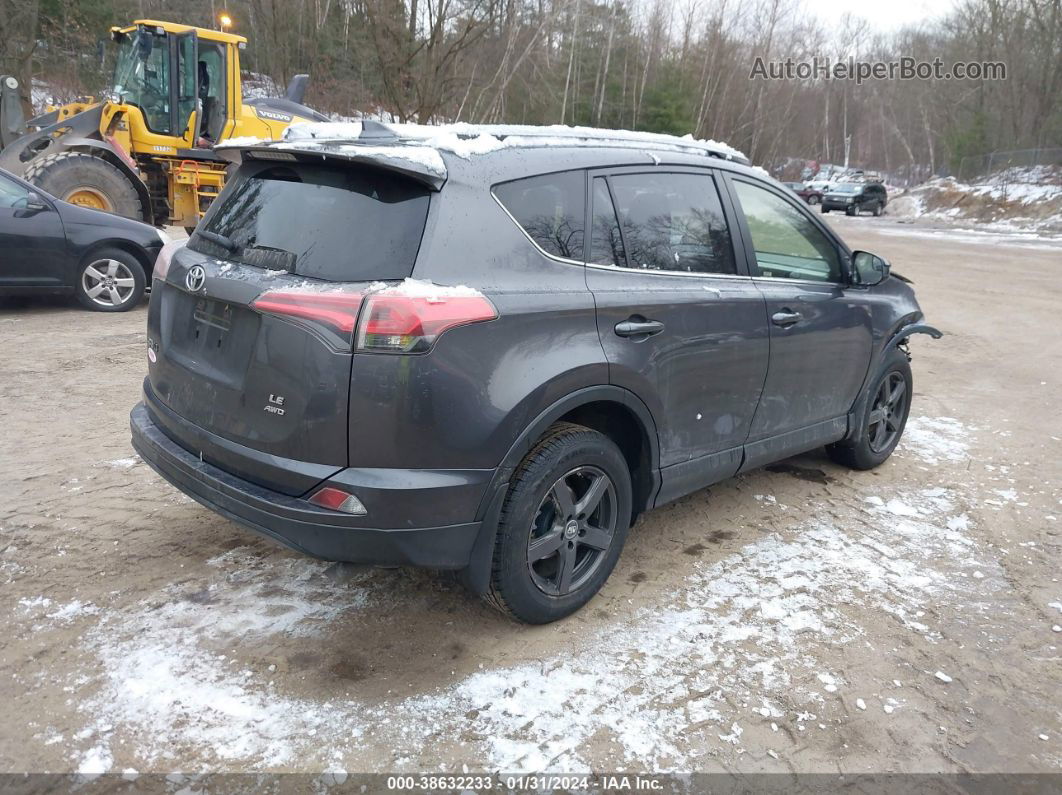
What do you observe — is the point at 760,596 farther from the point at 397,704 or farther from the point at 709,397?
the point at 397,704

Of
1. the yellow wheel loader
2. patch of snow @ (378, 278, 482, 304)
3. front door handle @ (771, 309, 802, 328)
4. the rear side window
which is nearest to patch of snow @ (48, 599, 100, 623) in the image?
patch of snow @ (378, 278, 482, 304)

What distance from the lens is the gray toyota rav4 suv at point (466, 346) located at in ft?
8.56

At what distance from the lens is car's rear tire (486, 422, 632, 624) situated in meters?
2.94

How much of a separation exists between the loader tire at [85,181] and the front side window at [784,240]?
9.19m

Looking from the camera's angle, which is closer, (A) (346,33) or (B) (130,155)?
(B) (130,155)

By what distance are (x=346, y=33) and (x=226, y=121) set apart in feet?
63.5

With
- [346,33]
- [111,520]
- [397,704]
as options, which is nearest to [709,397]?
[397,704]

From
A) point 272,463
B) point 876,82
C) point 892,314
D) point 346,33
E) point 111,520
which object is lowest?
point 111,520

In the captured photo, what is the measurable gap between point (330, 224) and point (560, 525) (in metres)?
1.42

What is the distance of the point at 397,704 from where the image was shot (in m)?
2.73

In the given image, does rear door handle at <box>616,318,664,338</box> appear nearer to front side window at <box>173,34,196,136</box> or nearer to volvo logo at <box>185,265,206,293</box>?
volvo logo at <box>185,265,206,293</box>

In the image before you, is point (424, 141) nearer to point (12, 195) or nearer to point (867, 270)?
point (867, 270)

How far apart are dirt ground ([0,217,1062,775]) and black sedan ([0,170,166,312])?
358 cm

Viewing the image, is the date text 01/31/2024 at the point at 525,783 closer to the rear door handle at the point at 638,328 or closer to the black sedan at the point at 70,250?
the rear door handle at the point at 638,328
